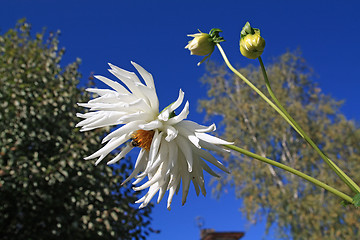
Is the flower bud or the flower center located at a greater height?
the flower bud

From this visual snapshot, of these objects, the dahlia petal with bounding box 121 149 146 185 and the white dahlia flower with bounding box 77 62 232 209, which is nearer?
the white dahlia flower with bounding box 77 62 232 209

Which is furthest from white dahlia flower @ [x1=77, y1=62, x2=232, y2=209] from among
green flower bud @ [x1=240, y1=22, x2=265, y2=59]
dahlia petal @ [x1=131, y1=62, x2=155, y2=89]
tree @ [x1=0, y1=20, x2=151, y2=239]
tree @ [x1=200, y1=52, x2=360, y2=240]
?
tree @ [x1=200, y1=52, x2=360, y2=240]

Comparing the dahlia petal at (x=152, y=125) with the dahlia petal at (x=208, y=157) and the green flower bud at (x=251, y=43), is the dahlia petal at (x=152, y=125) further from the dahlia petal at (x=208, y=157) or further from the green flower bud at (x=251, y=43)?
the green flower bud at (x=251, y=43)

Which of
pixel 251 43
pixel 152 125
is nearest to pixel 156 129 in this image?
pixel 152 125

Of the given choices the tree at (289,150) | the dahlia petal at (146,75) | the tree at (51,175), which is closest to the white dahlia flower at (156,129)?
the dahlia petal at (146,75)

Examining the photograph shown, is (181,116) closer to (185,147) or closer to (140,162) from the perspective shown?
(185,147)

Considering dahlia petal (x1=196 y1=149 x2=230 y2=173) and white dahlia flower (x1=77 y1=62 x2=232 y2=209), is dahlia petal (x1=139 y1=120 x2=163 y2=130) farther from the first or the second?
dahlia petal (x1=196 y1=149 x2=230 y2=173)

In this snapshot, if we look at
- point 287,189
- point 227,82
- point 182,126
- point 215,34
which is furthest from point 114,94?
→ point 227,82
